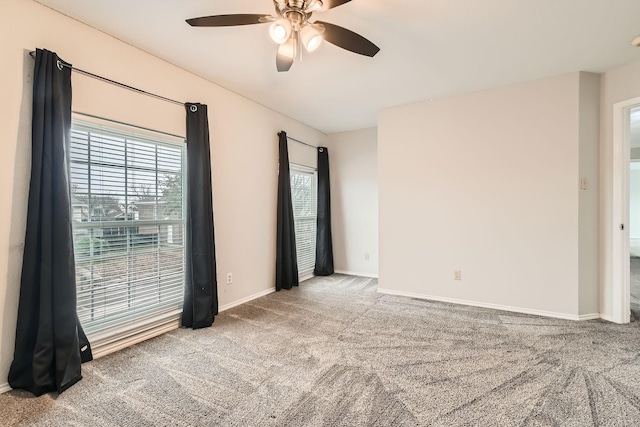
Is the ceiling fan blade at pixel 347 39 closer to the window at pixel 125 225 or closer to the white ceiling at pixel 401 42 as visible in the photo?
the white ceiling at pixel 401 42

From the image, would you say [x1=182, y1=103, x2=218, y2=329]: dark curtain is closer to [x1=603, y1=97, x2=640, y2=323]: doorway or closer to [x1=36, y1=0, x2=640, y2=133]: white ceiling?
[x1=36, y1=0, x2=640, y2=133]: white ceiling

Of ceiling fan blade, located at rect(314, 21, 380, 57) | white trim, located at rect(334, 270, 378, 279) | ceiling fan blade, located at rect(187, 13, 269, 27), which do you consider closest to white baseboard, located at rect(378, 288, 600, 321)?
white trim, located at rect(334, 270, 378, 279)

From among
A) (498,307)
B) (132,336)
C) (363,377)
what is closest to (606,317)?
(498,307)

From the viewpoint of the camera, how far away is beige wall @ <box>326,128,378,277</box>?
478 cm

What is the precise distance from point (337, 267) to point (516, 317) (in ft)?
8.94

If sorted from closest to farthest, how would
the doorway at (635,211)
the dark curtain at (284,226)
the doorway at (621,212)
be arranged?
the doorway at (621,212) → the doorway at (635,211) → the dark curtain at (284,226)

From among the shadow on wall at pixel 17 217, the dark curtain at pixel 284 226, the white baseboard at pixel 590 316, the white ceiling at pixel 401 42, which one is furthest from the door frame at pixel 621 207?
the shadow on wall at pixel 17 217

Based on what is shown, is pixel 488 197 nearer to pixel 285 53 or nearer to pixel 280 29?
pixel 285 53

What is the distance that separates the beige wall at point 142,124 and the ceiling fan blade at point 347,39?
5.60 ft

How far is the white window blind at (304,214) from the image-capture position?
4.56 m

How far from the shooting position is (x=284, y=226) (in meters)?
3.98

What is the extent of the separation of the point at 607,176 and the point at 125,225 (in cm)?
448

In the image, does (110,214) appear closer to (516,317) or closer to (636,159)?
(516,317)

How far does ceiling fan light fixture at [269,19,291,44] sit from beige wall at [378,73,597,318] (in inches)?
96.4
